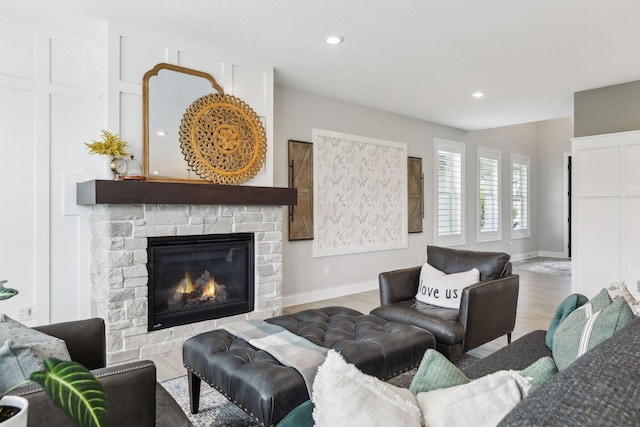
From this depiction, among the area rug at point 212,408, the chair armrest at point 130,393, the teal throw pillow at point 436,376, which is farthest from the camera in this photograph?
the area rug at point 212,408

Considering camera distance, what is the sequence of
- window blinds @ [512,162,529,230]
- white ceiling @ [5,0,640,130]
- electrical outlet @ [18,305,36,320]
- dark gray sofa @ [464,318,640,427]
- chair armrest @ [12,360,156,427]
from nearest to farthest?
dark gray sofa @ [464,318,640,427], chair armrest @ [12,360,156,427], white ceiling @ [5,0,640,130], electrical outlet @ [18,305,36,320], window blinds @ [512,162,529,230]

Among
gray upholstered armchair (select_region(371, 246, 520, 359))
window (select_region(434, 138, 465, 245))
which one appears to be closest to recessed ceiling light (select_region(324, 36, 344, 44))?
gray upholstered armchair (select_region(371, 246, 520, 359))

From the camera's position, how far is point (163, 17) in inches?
119

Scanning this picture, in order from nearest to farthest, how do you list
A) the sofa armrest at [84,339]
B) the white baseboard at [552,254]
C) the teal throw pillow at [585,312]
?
1. the teal throw pillow at [585,312]
2. the sofa armrest at [84,339]
3. the white baseboard at [552,254]

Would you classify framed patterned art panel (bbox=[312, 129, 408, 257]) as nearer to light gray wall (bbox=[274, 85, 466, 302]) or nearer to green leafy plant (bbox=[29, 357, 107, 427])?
light gray wall (bbox=[274, 85, 466, 302])

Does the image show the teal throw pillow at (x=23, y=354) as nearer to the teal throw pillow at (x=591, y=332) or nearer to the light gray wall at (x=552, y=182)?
the teal throw pillow at (x=591, y=332)

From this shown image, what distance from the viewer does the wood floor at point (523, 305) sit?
3020mm

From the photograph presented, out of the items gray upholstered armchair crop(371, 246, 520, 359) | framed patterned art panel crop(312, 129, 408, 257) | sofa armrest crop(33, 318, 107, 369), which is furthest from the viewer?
framed patterned art panel crop(312, 129, 408, 257)

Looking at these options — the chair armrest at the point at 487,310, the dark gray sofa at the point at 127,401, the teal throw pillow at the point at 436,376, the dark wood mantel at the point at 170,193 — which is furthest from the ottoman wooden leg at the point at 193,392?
the chair armrest at the point at 487,310

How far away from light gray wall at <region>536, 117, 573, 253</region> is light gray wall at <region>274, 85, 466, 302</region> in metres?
3.93

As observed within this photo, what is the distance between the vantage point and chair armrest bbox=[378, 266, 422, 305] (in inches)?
125

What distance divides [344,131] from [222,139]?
2.13 m

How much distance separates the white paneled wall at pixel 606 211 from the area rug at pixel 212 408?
3353 millimetres

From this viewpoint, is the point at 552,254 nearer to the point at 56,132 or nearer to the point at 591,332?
the point at 591,332
